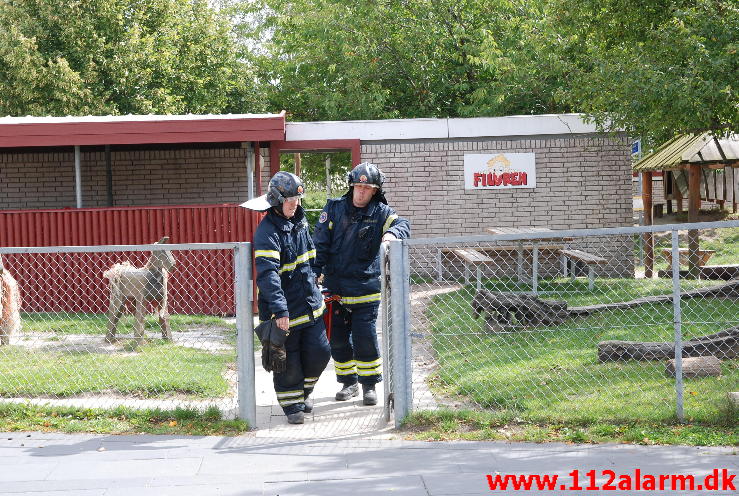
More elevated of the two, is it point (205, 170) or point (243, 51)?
point (243, 51)

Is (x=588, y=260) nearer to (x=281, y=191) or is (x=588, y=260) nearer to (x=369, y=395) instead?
(x=369, y=395)

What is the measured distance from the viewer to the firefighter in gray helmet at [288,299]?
612cm

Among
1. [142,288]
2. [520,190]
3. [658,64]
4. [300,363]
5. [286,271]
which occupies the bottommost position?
[300,363]

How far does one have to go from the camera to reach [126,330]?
403 inches

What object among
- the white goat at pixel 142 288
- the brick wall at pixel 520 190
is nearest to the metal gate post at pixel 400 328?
the white goat at pixel 142 288

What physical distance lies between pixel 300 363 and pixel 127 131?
729 cm

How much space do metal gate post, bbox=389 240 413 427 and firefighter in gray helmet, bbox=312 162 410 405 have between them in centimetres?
63

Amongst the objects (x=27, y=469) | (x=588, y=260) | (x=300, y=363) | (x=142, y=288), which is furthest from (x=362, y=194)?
(x=588, y=260)

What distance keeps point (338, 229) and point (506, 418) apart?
1.91 metres

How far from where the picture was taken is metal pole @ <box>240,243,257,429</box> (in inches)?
241

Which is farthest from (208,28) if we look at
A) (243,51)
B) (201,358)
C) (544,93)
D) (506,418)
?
(506,418)

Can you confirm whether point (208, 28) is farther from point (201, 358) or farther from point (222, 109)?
point (201, 358)

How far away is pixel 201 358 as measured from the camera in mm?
8727

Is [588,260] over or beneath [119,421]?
over
